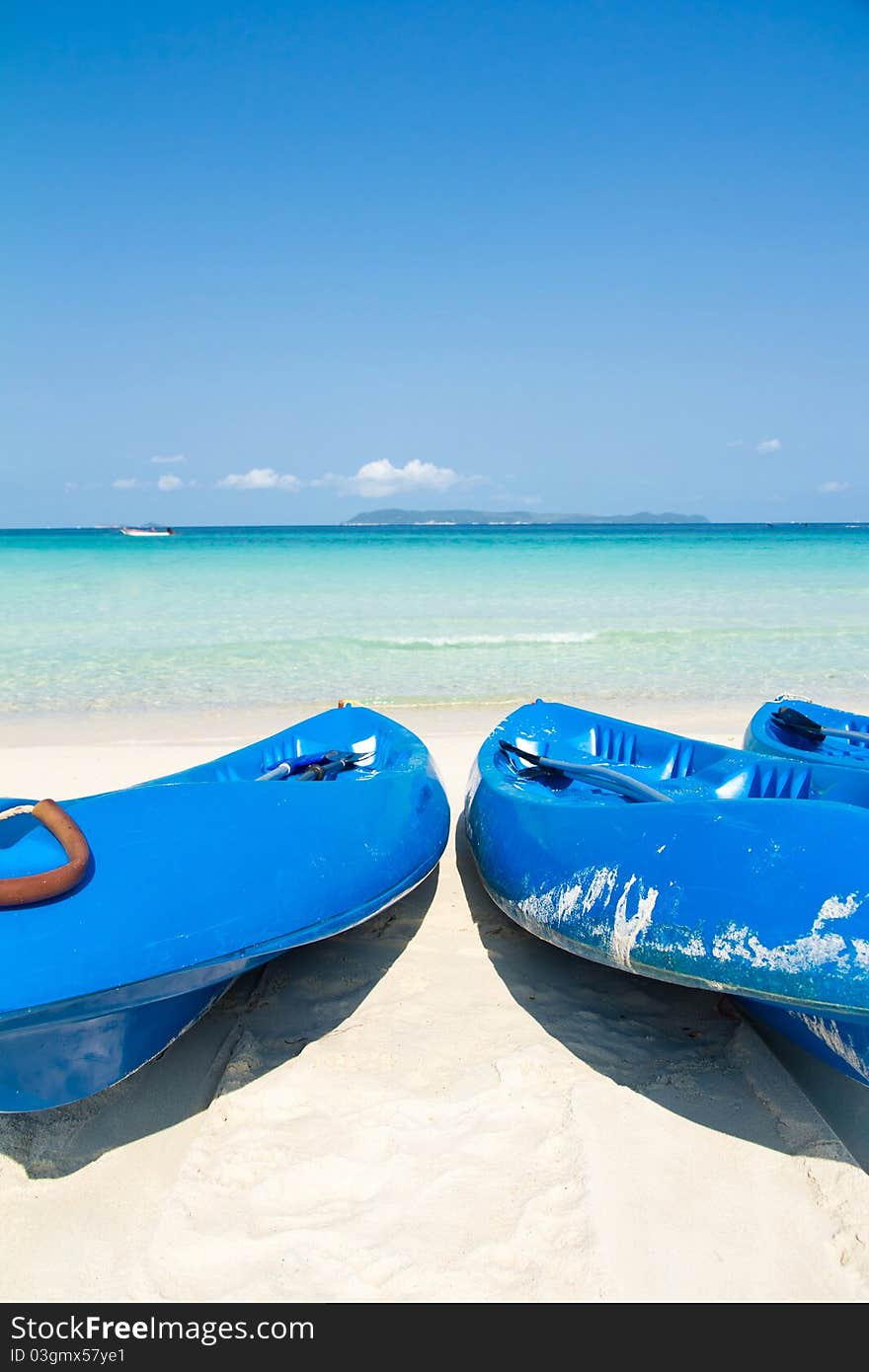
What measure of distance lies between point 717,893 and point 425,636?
11.5 meters

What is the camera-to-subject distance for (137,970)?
2336 mm

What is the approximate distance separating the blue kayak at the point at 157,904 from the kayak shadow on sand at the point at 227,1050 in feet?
0.73

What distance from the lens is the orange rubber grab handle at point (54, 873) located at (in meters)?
2.32

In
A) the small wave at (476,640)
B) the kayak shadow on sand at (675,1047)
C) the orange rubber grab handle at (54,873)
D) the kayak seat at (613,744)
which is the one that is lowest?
the kayak shadow on sand at (675,1047)

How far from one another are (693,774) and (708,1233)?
2509 millimetres

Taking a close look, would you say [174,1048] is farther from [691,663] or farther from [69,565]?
[69,565]

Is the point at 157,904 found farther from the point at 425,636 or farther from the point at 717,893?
the point at 425,636

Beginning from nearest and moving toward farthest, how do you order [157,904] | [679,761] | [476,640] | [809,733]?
[157,904] < [679,761] < [809,733] < [476,640]

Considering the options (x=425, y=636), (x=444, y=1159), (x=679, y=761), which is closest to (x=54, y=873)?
(x=444, y=1159)

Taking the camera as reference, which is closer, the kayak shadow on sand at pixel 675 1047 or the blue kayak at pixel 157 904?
the blue kayak at pixel 157 904

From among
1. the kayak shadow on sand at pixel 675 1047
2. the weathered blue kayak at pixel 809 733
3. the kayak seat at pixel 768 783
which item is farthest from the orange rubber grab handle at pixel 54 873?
the weathered blue kayak at pixel 809 733

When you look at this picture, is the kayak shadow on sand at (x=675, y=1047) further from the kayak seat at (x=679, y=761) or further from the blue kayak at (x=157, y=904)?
the kayak seat at (x=679, y=761)

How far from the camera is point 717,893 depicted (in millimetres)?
2529
